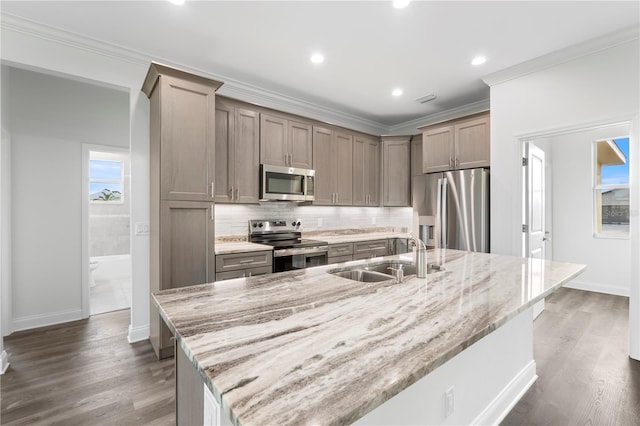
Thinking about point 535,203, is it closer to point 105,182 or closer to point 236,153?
point 236,153

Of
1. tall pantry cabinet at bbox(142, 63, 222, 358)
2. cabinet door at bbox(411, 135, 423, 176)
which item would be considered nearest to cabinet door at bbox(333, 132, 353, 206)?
cabinet door at bbox(411, 135, 423, 176)

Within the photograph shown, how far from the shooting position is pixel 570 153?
16.0ft

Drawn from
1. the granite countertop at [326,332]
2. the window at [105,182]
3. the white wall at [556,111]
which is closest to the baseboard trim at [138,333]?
the granite countertop at [326,332]

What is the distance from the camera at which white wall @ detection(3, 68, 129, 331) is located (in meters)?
3.18

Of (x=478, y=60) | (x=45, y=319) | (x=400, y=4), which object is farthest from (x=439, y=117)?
(x=45, y=319)

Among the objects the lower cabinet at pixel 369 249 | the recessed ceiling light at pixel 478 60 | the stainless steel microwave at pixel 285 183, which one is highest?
the recessed ceiling light at pixel 478 60

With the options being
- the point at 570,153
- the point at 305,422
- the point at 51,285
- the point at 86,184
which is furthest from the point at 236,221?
the point at 570,153

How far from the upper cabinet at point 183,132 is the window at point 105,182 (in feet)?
14.2

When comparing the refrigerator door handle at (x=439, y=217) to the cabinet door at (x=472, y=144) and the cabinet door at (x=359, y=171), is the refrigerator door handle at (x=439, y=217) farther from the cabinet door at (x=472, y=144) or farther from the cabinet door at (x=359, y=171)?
the cabinet door at (x=359, y=171)

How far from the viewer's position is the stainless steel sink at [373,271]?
1.83 metres

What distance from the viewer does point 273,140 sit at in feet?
11.9

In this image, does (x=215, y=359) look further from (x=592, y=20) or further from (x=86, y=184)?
(x=86, y=184)

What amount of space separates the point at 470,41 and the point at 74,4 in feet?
10.6

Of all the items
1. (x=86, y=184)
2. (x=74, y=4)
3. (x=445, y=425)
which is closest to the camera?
(x=445, y=425)
